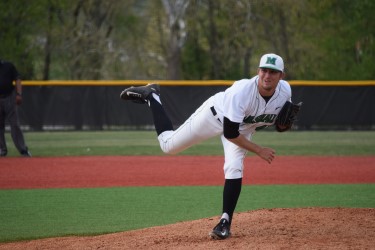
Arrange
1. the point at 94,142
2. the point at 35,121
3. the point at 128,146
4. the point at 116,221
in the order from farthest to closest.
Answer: the point at 35,121, the point at 94,142, the point at 128,146, the point at 116,221

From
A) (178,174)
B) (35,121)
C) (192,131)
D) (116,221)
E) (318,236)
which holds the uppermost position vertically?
(192,131)

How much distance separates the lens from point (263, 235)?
20.3ft

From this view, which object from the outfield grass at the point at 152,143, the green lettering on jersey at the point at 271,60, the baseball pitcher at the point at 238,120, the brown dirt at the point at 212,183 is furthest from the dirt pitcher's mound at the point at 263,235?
the outfield grass at the point at 152,143

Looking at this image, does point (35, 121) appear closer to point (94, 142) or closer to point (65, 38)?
point (94, 142)

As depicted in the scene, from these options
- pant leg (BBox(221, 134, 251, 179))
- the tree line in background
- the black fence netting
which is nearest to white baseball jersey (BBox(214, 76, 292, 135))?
pant leg (BBox(221, 134, 251, 179))

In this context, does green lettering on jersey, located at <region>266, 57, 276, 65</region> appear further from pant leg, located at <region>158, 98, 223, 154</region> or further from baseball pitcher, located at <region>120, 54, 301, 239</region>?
pant leg, located at <region>158, 98, 223, 154</region>

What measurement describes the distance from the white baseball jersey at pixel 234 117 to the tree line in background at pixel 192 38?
19.7 metres

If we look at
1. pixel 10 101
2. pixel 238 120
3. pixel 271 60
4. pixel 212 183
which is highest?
pixel 271 60

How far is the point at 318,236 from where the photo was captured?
6.16 meters

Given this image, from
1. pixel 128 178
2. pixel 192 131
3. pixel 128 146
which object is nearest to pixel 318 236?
pixel 192 131

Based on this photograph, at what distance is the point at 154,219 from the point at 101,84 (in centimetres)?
1330

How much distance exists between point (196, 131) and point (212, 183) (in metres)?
4.41

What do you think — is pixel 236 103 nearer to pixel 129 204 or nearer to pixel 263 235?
pixel 263 235

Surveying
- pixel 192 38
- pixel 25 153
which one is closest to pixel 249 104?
pixel 25 153
